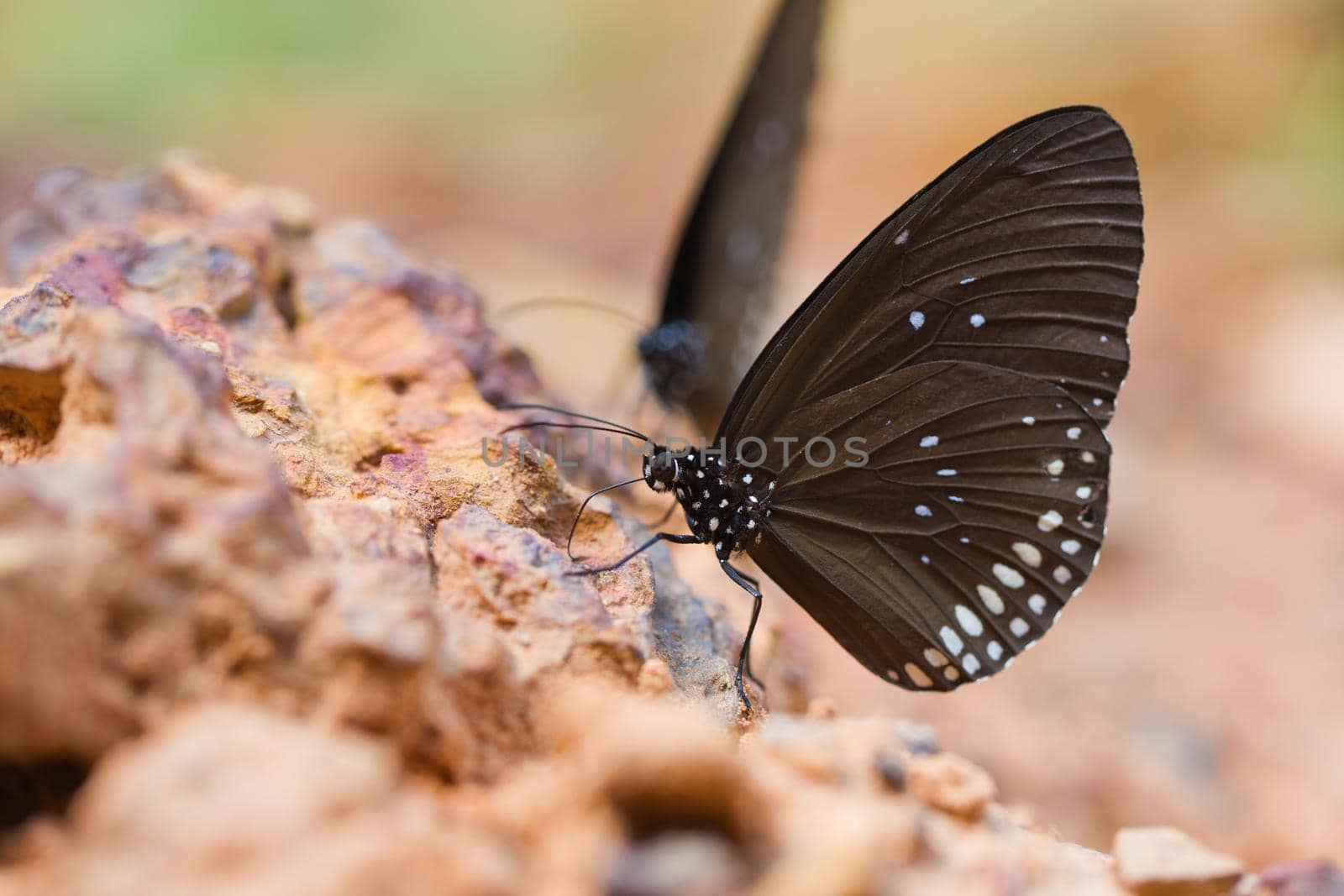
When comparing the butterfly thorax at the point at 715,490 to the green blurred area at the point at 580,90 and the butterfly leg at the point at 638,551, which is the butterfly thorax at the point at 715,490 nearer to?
the butterfly leg at the point at 638,551

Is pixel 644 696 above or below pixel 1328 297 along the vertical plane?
below

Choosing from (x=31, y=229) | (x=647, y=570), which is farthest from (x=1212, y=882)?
(x=31, y=229)

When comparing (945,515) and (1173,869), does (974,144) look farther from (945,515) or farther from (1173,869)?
(1173,869)

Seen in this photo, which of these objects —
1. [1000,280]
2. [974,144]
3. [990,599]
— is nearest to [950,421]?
[1000,280]

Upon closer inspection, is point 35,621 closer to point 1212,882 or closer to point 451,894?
point 451,894

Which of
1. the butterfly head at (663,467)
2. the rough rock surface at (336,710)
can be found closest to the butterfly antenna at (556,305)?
the butterfly head at (663,467)
